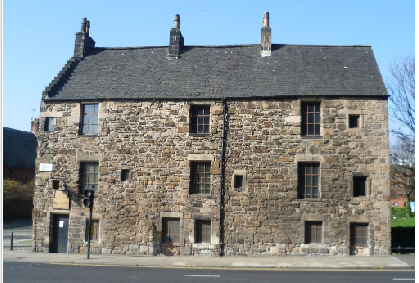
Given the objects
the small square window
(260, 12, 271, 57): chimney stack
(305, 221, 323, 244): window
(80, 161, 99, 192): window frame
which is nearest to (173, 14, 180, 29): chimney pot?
(260, 12, 271, 57): chimney stack

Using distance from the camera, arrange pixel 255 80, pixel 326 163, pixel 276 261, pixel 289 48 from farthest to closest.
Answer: pixel 289 48
pixel 255 80
pixel 326 163
pixel 276 261

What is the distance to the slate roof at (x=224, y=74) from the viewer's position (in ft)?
61.7

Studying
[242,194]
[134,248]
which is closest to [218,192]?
[242,194]

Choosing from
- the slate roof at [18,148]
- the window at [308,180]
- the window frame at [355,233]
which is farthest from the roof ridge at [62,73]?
the slate roof at [18,148]

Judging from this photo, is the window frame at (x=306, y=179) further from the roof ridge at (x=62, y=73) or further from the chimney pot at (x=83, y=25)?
the chimney pot at (x=83, y=25)

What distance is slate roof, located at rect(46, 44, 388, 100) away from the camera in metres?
18.8

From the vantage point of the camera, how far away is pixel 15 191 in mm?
36969

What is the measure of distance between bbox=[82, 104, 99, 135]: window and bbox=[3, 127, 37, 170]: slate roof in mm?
25654

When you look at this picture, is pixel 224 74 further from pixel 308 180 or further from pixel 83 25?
pixel 83 25

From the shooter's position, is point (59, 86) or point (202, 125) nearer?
point (202, 125)

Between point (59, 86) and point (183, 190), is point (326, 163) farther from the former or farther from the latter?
point (59, 86)

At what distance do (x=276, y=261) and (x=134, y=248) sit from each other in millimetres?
6149

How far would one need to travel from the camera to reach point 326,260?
642 inches

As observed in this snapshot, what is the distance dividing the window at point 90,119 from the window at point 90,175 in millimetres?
1479
